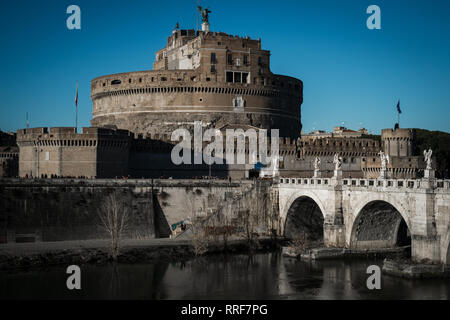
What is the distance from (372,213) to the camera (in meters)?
35.4

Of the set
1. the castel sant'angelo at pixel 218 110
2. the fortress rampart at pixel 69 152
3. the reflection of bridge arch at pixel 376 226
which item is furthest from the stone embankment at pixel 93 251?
the castel sant'angelo at pixel 218 110

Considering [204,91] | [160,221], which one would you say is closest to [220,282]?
[160,221]

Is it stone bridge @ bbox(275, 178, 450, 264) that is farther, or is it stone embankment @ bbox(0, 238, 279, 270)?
stone embankment @ bbox(0, 238, 279, 270)

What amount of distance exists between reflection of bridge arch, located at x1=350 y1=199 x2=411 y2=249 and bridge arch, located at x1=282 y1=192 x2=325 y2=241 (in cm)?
656

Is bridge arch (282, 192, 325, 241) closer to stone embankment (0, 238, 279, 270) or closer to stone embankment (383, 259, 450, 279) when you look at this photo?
stone embankment (0, 238, 279, 270)

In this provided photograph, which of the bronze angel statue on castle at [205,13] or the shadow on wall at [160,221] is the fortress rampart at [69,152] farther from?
the bronze angel statue on castle at [205,13]

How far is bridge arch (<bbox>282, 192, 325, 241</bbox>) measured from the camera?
43062mm

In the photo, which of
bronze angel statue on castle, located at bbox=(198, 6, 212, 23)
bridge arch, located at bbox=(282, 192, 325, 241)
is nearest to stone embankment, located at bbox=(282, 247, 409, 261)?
bridge arch, located at bbox=(282, 192, 325, 241)

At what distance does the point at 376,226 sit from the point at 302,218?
8454 millimetres

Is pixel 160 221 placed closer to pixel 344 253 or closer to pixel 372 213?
pixel 344 253

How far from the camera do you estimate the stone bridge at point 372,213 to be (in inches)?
1133
